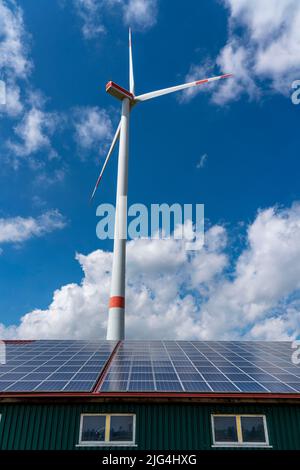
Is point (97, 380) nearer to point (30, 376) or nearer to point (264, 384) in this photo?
point (30, 376)

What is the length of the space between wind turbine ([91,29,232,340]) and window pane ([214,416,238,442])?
18060mm

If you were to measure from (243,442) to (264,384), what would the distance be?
115 inches

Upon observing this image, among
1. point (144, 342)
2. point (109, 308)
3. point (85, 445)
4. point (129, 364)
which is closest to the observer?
point (85, 445)

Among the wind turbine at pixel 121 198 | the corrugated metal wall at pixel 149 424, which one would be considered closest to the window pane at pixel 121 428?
the corrugated metal wall at pixel 149 424

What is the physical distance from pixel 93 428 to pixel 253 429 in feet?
24.8

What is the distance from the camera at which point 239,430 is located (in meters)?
15.6

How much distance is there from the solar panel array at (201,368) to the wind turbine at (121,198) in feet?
26.1

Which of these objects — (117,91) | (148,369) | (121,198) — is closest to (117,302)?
(121,198)

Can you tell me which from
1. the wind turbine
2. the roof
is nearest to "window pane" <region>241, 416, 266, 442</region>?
the roof

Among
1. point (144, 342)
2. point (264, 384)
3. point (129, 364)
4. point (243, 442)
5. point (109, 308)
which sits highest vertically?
point (109, 308)

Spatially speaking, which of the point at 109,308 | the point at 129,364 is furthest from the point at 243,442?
the point at 109,308

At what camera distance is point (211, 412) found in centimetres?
1586

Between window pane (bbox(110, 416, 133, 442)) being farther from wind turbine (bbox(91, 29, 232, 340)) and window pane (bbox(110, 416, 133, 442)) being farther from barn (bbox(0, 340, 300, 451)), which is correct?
wind turbine (bbox(91, 29, 232, 340))
